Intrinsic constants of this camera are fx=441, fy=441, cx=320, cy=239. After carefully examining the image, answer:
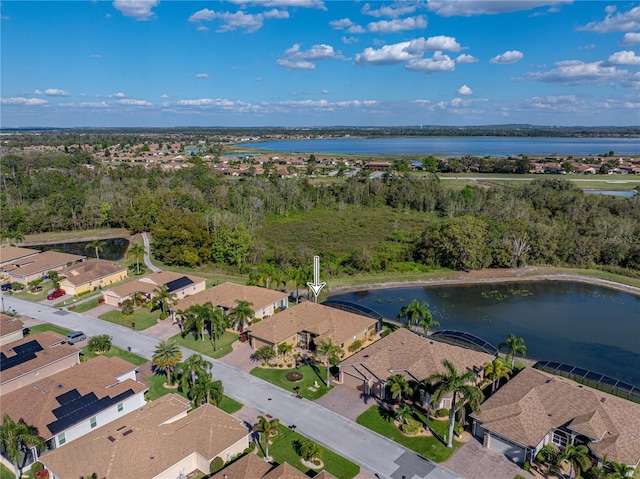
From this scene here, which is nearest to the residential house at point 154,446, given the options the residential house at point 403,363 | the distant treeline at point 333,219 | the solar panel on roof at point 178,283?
the residential house at point 403,363

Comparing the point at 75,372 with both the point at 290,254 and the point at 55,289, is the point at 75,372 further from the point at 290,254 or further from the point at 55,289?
the point at 290,254

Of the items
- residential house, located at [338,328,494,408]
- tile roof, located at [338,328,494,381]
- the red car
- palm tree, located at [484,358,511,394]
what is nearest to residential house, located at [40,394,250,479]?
residential house, located at [338,328,494,408]

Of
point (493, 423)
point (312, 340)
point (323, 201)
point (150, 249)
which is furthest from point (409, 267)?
point (323, 201)

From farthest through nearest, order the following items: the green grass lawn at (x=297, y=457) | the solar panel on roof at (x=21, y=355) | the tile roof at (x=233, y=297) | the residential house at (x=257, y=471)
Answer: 1. the tile roof at (x=233, y=297)
2. the solar panel on roof at (x=21, y=355)
3. the green grass lawn at (x=297, y=457)
4. the residential house at (x=257, y=471)

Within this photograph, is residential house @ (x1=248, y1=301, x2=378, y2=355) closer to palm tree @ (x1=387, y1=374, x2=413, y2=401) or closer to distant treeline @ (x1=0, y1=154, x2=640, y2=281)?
palm tree @ (x1=387, y1=374, x2=413, y2=401)

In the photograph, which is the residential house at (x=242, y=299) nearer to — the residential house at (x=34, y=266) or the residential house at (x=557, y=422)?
the residential house at (x=557, y=422)

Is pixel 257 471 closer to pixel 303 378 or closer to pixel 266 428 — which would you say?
pixel 266 428
